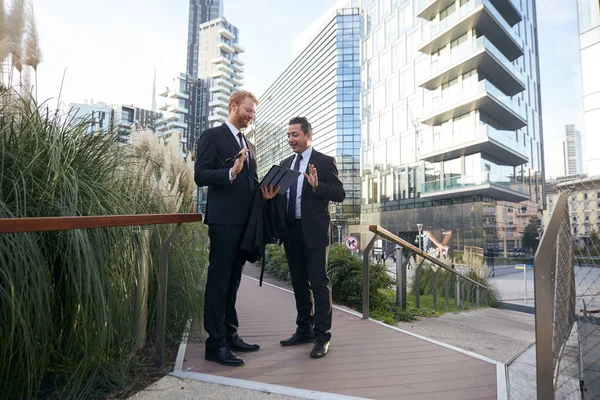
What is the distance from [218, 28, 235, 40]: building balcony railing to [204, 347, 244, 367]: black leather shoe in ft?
289

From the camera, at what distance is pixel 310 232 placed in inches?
104

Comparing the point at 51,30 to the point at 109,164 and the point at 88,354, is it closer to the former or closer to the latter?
the point at 109,164

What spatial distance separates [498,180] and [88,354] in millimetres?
23866

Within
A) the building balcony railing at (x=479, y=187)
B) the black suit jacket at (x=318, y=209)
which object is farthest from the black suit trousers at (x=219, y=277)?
the building balcony railing at (x=479, y=187)

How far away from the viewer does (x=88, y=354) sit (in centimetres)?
163

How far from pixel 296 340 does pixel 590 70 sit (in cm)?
1485

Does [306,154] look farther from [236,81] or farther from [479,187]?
[236,81]

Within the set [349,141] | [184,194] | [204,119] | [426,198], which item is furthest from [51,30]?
[204,119]

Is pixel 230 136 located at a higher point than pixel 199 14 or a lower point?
lower

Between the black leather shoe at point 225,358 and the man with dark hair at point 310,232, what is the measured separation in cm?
51

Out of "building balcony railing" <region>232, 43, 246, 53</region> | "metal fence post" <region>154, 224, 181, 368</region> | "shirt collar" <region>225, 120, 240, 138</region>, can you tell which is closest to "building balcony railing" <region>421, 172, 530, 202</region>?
"shirt collar" <region>225, 120, 240, 138</region>

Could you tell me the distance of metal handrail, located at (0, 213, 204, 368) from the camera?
1276mm

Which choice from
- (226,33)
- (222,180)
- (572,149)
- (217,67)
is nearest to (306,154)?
(222,180)

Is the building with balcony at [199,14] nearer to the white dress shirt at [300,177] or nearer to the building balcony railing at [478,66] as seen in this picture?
the building balcony railing at [478,66]
